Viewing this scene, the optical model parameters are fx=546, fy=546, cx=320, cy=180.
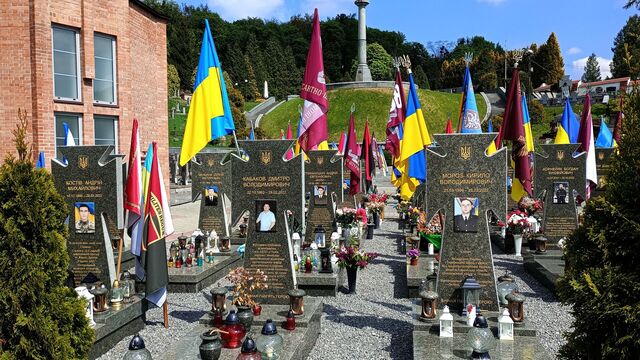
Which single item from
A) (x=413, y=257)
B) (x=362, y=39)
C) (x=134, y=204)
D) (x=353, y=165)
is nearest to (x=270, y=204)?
(x=134, y=204)

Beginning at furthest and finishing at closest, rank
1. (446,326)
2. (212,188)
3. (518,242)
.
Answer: (212,188), (518,242), (446,326)

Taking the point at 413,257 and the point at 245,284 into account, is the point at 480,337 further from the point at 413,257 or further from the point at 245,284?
the point at 413,257

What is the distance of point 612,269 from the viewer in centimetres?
454

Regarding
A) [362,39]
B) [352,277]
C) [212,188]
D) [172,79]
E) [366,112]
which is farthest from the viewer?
[172,79]

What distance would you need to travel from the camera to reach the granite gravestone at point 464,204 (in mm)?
8469

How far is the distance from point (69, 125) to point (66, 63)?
2.18m

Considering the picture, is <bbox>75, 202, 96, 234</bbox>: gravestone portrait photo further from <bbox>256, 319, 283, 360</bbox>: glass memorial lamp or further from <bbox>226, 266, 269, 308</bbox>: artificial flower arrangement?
<bbox>256, 319, 283, 360</bbox>: glass memorial lamp

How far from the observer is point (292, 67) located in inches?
4161

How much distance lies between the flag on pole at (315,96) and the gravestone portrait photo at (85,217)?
14.1 feet

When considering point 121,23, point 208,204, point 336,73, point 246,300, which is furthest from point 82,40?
point 336,73

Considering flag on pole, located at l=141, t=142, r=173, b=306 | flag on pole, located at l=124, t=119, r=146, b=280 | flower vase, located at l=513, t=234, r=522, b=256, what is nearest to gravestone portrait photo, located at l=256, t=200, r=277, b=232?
flag on pole, located at l=141, t=142, r=173, b=306

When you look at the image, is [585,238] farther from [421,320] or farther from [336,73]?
[336,73]

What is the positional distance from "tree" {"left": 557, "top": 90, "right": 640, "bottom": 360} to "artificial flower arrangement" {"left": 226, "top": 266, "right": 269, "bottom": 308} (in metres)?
4.84

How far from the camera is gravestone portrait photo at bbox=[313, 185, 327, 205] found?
17.2 meters
